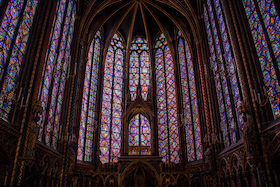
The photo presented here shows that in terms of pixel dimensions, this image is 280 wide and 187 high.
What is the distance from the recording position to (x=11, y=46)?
9.96 metres

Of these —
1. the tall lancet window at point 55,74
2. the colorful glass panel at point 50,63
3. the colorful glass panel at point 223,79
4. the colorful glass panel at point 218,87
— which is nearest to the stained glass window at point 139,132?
the tall lancet window at point 55,74

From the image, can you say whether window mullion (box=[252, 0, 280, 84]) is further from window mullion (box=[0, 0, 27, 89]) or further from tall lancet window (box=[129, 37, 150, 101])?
tall lancet window (box=[129, 37, 150, 101])

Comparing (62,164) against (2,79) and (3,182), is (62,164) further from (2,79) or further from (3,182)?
(2,79)

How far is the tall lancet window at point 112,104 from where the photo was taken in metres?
19.8

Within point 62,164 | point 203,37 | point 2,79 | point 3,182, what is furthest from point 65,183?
point 203,37

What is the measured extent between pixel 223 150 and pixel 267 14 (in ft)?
24.2

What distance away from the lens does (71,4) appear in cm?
1784

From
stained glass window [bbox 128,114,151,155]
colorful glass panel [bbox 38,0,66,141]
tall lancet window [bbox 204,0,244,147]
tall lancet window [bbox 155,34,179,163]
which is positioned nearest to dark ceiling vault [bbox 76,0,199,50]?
tall lancet window [bbox 155,34,179,163]

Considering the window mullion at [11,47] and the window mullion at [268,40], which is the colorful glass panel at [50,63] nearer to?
the window mullion at [11,47]

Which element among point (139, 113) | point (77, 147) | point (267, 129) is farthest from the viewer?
point (139, 113)

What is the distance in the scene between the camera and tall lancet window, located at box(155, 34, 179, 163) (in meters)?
19.9

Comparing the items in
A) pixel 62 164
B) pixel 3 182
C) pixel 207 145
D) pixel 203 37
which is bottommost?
pixel 3 182

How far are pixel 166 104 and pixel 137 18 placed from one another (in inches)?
375

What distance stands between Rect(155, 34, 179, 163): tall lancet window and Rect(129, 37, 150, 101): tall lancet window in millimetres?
1041
